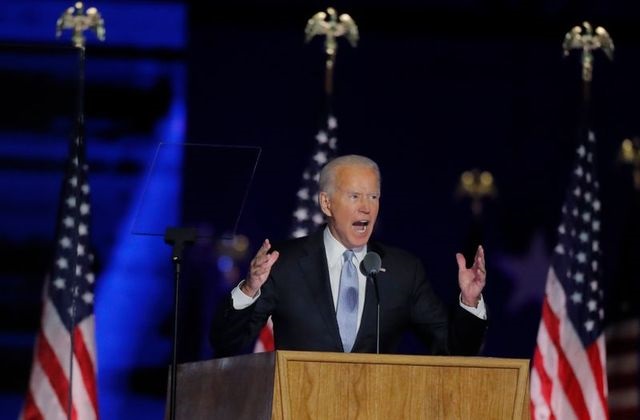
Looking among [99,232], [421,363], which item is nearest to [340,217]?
[421,363]

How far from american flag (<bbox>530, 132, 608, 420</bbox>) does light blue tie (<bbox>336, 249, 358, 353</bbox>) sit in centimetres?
313

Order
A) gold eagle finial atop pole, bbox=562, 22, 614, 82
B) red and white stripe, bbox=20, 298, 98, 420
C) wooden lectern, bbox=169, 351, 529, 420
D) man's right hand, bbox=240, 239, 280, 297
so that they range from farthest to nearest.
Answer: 1. gold eagle finial atop pole, bbox=562, 22, 614, 82
2. red and white stripe, bbox=20, 298, 98, 420
3. man's right hand, bbox=240, 239, 280, 297
4. wooden lectern, bbox=169, 351, 529, 420

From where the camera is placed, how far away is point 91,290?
7121 mm

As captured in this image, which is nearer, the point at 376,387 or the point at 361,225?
the point at 376,387

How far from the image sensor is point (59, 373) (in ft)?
21.7

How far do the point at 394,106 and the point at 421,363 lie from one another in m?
4.93

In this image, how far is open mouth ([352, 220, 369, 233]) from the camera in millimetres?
4469

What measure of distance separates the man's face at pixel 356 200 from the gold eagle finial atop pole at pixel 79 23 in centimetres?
320

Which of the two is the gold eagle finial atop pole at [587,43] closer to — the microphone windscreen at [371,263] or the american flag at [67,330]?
the american flag at [67,330]

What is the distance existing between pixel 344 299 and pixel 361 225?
0.25 meters

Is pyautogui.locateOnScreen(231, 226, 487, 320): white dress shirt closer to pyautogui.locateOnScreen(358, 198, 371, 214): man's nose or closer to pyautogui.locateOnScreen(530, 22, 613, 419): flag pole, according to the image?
pyautogui.locateOnScreen(358, 198, 371, 214): man's nose

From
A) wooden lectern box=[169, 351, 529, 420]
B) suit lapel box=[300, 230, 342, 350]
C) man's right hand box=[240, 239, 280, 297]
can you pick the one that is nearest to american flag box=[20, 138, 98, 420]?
suit lapel box=[300, 230, 342, 350]

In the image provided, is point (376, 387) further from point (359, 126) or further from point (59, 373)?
point (359, 126)

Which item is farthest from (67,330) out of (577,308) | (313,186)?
(577,308)
